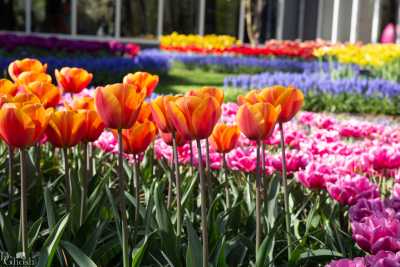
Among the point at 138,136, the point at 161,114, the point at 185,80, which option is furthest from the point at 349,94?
the point at 161,114

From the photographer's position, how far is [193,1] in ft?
79.1

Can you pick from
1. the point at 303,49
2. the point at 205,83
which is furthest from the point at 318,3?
the point at 205,83

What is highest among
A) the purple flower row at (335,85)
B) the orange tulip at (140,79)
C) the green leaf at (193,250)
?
the orange tulip at (140,79)

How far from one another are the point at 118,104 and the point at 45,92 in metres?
0.71

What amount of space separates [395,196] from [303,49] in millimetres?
16516

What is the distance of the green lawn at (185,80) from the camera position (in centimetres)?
1251

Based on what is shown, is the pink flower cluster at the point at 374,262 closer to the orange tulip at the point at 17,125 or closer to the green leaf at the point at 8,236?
the orange tulip at the point at 17,125

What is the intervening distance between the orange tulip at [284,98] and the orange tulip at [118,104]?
41cm

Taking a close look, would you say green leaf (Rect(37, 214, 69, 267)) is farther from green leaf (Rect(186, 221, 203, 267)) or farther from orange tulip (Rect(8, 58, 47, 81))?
orange tulip (Rect(8, 58, 47, 81))

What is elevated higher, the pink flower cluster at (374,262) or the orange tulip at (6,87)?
the orange tulip at (6,87)

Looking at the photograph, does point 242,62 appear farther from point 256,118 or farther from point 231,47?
point 256,118

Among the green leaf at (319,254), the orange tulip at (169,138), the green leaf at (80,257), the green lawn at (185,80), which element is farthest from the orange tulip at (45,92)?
the green lawn at (185,80)

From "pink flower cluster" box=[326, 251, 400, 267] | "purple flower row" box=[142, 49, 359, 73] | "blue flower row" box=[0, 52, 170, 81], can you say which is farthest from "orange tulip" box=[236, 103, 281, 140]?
"purple flower row" box=[142, 49, 359, 73]

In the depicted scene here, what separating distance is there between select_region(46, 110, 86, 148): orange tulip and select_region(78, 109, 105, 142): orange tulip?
0.03m
